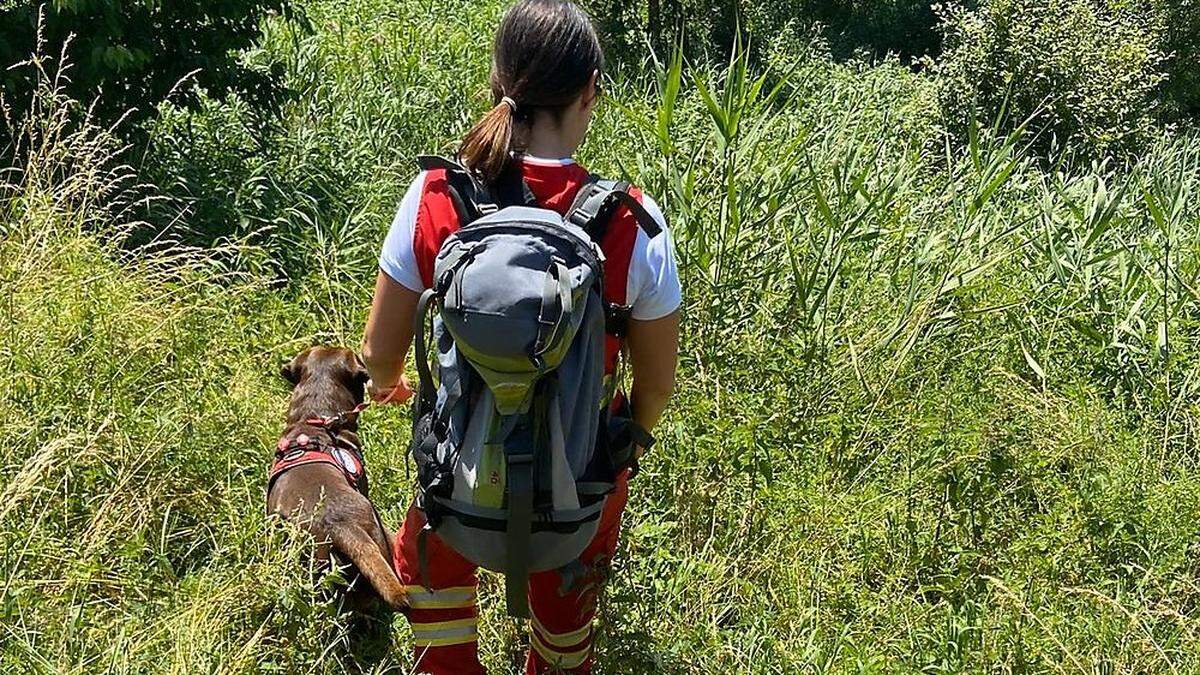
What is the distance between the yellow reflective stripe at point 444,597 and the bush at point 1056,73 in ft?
26.8

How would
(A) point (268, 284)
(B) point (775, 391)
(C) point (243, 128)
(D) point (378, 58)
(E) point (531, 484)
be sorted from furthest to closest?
(D) point (378, 58) → (C) point (243, 128) → (A) point (268, 284) → (B) point (775, 391) → (E) point (531, 484)

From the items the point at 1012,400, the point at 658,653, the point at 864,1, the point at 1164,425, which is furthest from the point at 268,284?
the point at 864,1

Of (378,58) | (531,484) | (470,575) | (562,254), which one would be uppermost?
(562,254)

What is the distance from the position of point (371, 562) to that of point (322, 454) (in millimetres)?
439

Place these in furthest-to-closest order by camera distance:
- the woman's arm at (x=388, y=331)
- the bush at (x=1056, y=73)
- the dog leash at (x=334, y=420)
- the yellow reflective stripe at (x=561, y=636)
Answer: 1. the bush at (x=1056, y=73)
2. the dog leash at (x=334, y=420)
3. the yellow reflective stripe at (x=561, y=636)
4. the woman's arm at (x=388, y=331)

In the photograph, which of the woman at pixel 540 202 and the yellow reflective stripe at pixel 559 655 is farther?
the yellow reflective stripe at pixel 559 655

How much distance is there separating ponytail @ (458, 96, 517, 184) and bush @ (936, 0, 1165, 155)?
825 cm

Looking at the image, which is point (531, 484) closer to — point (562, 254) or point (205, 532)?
point (562, 254)

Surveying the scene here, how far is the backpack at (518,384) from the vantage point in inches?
74.0

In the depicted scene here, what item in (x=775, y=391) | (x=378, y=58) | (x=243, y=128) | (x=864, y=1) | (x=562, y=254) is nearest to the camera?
(x=562, y=254)

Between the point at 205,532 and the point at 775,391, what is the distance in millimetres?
1937

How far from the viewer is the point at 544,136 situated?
6.62ft

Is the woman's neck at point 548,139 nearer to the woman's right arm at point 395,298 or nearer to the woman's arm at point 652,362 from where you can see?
the woman's right arm at point 395,298

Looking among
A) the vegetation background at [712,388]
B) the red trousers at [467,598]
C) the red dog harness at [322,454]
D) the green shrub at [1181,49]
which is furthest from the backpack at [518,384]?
the green shrub at [1181,49]
